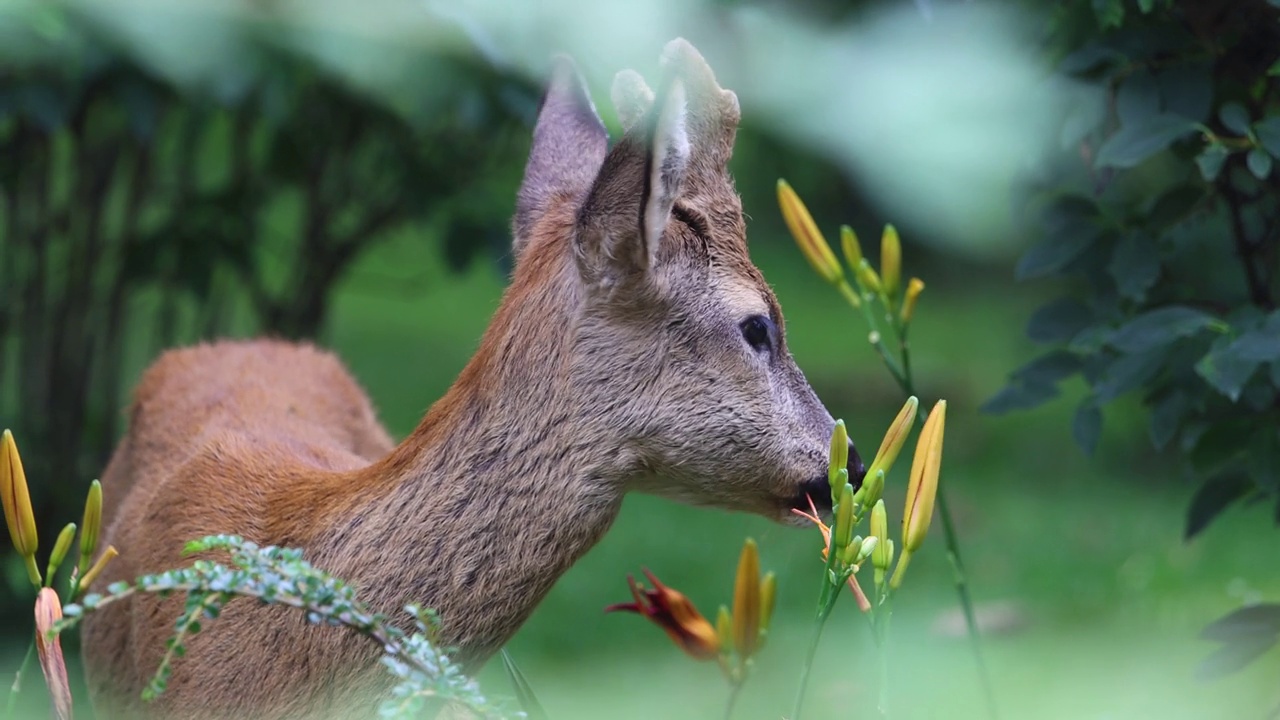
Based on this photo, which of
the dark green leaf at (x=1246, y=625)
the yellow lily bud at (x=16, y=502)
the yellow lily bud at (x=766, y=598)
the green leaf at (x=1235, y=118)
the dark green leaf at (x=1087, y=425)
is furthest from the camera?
the dark green leaf at (x=1087, y=425)

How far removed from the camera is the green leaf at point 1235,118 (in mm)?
2965

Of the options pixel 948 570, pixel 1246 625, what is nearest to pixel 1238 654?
pixel 1246 625

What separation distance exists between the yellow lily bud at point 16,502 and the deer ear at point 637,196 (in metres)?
0.97

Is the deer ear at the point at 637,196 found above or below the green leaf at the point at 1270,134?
below

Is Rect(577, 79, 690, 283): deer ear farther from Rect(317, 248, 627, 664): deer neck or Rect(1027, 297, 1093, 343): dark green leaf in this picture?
Rect(1027, 297, 1093, 343): dark green leaf

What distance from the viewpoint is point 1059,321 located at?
3.46 metres

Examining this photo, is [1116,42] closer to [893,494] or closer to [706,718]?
[706,718]

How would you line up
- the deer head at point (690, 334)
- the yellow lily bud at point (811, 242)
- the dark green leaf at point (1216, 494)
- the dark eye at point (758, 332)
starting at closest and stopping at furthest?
the deer head at point (690, 334), the dark eye at point (758, 332), the yellow lily bud at point (811, 242), the dark green leaf at point (1216, 494)

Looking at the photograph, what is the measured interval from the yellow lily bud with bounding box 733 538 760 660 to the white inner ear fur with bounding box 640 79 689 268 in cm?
69

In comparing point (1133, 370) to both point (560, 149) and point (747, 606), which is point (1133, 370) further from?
point (747, 606)

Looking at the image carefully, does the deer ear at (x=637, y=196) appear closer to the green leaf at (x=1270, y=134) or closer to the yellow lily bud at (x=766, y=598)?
the yellow lily bud at (x=766, y=598)

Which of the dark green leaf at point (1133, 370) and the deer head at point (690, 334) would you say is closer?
the deer head at point (690, 334)

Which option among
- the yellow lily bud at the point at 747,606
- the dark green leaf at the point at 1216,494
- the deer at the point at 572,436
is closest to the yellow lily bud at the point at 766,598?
the yellow lily bud at the point at 747,606

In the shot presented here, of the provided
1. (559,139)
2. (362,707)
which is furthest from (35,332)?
Answer: (362,707)
